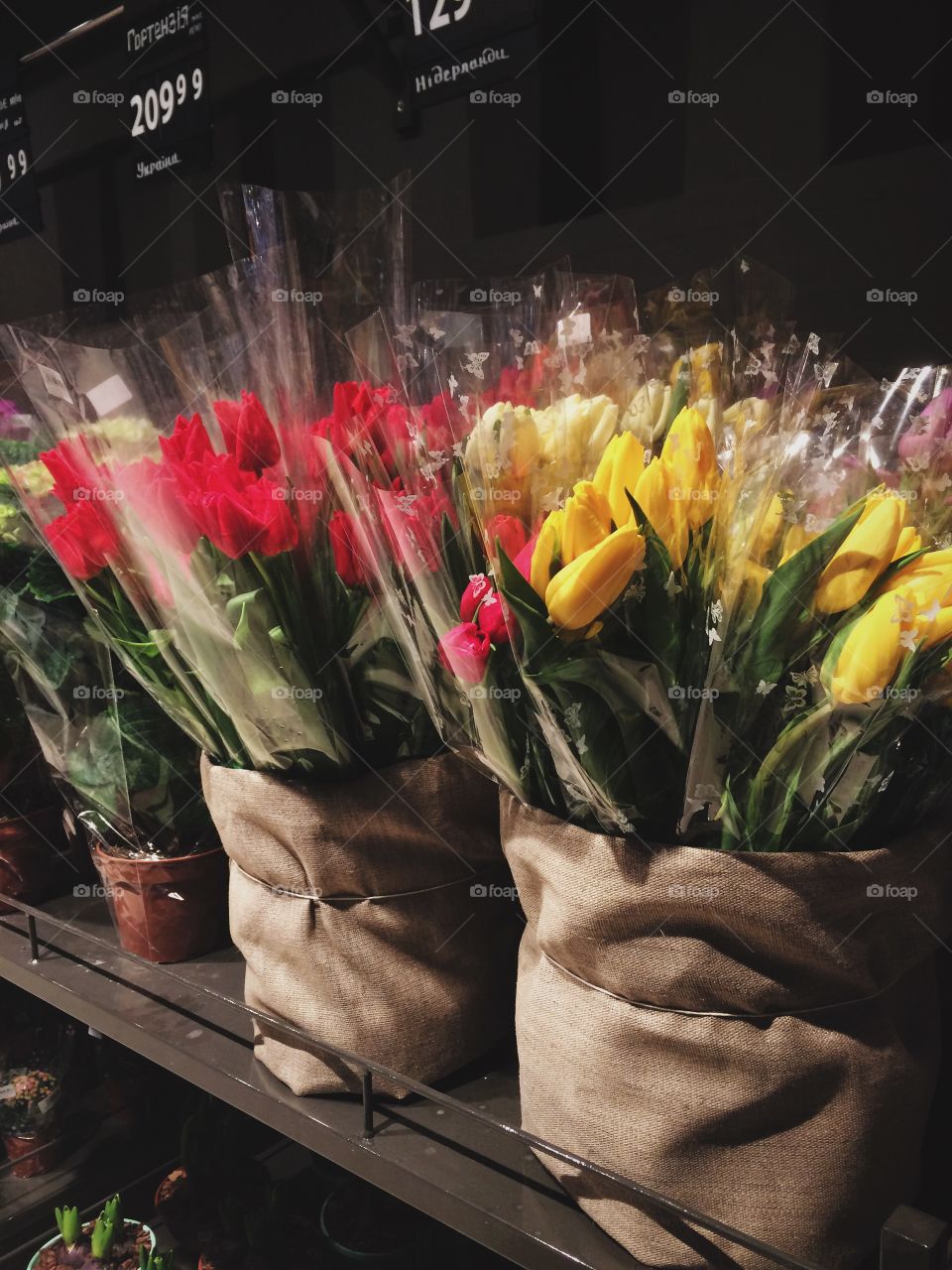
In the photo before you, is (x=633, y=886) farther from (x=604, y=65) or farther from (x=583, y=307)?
(x=604, y=65)

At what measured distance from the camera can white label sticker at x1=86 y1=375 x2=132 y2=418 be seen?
0.91 meters

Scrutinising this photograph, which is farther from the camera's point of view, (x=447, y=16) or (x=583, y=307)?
(x=447, y=16)

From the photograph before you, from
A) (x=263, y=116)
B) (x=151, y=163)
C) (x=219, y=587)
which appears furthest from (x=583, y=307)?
(x=151, y=163)

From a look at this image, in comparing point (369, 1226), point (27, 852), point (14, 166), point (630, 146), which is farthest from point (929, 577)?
point (14, 166)

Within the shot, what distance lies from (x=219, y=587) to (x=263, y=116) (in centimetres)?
181

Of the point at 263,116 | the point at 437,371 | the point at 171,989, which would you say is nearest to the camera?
the point at 437,371

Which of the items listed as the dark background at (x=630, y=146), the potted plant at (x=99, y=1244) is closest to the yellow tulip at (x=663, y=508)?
the dark background at (x=630, y=146)

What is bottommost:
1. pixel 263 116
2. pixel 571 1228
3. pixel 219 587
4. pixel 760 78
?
pixel 571 1228

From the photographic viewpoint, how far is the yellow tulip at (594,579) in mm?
583

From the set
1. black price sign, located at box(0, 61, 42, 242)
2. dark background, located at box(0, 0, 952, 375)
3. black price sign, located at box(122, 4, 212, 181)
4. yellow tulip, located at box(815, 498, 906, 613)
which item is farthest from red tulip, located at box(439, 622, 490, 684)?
black price sign, located at box(0, 61, 42, 242)

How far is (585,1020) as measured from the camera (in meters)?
0.69

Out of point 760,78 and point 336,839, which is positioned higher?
point 760,78

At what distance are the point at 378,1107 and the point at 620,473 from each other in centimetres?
55

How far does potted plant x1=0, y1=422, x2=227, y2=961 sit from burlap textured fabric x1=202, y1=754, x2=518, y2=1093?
0.69 feet
